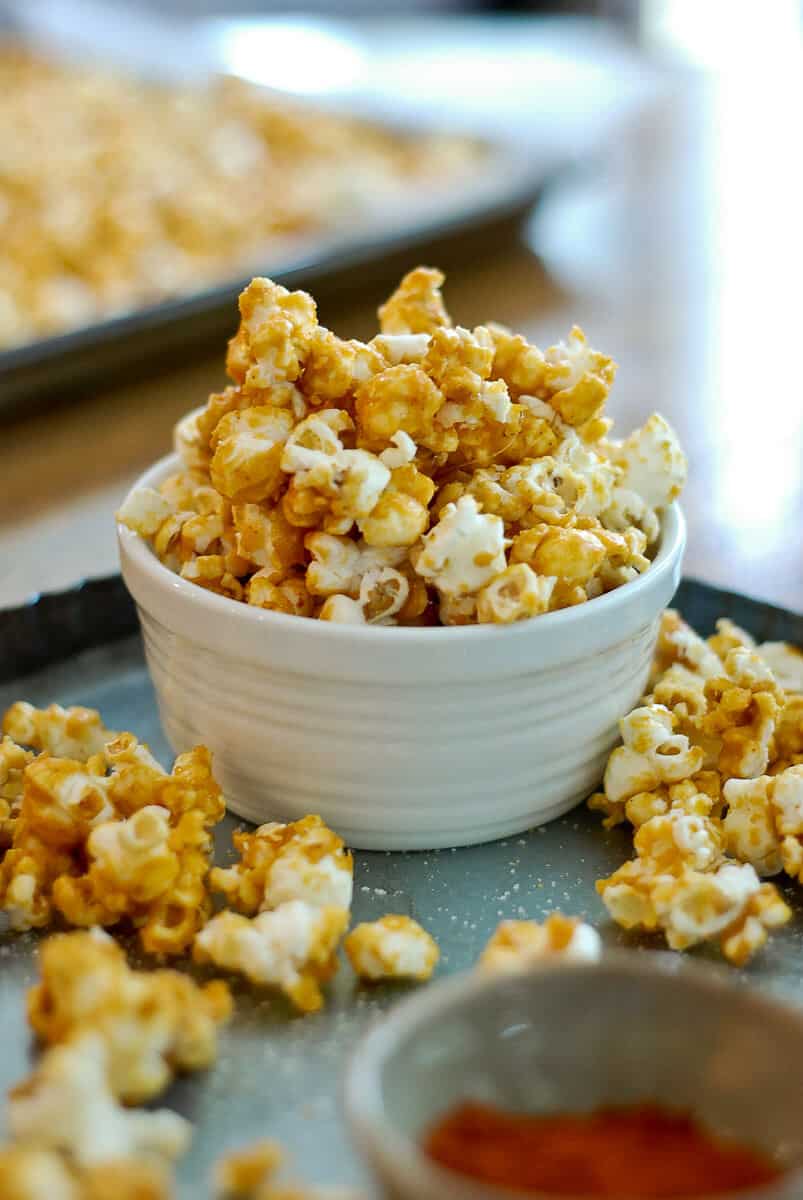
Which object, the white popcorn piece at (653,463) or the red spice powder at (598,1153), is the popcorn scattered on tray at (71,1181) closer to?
the red spice powder at (598,1153)

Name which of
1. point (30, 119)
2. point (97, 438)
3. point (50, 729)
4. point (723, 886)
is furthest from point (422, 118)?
point (723, 886)

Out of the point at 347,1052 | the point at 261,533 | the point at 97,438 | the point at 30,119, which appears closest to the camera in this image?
the point at 347,1052

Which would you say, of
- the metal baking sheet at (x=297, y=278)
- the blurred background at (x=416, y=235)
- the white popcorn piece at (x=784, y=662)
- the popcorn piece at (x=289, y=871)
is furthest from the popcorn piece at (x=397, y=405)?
the metal baking sheet at (x=297, y=278)

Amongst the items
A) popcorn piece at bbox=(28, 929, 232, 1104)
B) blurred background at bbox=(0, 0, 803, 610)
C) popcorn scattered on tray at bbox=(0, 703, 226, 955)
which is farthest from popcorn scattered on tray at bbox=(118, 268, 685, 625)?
blurred background at bbox=(0, 0, 803, 610)

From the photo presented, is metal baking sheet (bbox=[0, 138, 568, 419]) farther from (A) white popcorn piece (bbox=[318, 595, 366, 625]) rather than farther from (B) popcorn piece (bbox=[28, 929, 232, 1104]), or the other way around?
(B) popcorn piece (bbox=[28, 929, 232, 1104])

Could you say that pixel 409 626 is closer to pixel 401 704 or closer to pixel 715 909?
pixel 401 704

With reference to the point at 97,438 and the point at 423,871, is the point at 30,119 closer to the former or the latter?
the point at 97,438

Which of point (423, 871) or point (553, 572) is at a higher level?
point (553, 572)

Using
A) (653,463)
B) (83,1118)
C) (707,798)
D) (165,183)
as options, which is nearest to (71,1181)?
(83,1118)

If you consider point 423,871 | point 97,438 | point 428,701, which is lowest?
point 97,438
